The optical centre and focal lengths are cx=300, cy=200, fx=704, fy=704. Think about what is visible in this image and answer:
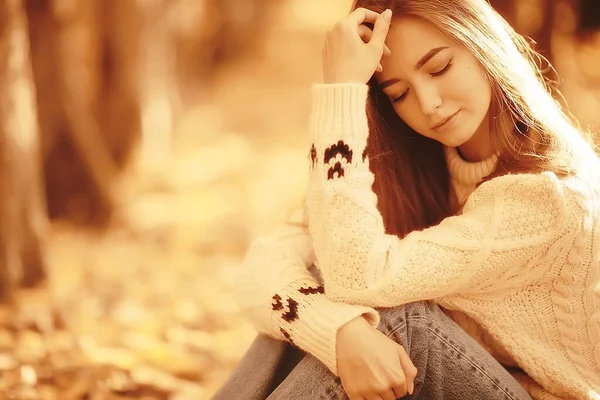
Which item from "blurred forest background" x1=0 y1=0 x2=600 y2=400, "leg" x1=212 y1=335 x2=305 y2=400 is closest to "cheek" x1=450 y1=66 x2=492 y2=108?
"leg" x1=212 y1=335 x2=305 y2=400

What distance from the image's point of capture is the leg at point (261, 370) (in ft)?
5.60

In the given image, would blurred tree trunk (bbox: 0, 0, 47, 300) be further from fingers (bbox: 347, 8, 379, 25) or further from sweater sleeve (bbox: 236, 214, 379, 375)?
fingers (bbox: 347, 8, 379, 25)

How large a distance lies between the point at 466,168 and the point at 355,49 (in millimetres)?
441

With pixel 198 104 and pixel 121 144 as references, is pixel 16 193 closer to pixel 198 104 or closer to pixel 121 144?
pixel 121 144

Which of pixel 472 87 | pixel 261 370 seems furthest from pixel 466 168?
pixel 261 370

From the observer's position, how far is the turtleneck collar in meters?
1.75

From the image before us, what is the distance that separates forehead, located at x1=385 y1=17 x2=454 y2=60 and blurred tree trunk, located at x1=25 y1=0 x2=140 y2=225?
8.53 ft

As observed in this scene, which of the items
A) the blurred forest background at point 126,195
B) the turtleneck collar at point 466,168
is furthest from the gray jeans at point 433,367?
the blurred forest background at point 126,195

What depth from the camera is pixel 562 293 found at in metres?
1.57

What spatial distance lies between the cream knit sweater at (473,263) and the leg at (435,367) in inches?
1.8

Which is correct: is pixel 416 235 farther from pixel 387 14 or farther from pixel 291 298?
pixel 387 14

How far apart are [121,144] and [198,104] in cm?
328

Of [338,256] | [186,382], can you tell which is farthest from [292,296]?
[186,382]

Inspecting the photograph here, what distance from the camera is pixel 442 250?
151 cm
